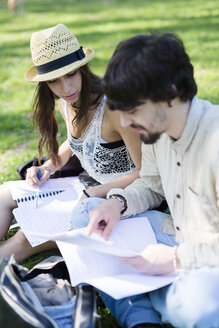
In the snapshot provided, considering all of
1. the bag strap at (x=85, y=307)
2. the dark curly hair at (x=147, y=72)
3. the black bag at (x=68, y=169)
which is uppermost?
the dark curly hair at (x=147, y=72)

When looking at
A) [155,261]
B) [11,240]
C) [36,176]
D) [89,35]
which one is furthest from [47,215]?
[89,35]

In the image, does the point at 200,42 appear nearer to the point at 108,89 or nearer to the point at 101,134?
the point at 101,134

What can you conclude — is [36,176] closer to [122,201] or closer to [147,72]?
[122,201]

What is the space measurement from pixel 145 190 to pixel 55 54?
85 centimetres

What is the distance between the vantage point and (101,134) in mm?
2711

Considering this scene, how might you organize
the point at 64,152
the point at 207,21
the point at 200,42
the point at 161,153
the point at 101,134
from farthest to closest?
the point at 207,21
the point at 200,42
the point at 64,152
the point at 101,134
the point at 161,153

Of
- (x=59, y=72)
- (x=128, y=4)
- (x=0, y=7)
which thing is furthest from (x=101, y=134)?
(x=0, y=7)

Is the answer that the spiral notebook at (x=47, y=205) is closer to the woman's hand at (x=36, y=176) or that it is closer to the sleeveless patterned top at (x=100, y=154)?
the woman's hand at (x=36, y=176)

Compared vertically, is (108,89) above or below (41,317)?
above

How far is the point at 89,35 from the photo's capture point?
888 centimetres

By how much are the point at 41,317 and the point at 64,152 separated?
4.77ft

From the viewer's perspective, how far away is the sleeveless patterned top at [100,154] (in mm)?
2711

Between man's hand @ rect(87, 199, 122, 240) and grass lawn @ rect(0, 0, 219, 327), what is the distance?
0.46m

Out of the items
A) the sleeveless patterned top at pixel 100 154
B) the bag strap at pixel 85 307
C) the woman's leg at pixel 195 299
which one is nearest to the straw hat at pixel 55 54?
the sleeveless patterned top at pixel 100 154
